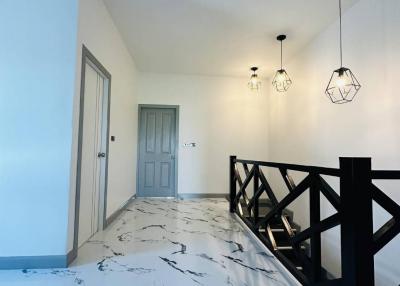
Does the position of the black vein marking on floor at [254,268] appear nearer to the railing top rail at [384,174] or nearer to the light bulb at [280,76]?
the railing top rail at [384,174]

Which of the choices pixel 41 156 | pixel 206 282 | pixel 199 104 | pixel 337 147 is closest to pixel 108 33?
pixel 41 156

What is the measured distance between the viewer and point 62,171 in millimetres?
1975

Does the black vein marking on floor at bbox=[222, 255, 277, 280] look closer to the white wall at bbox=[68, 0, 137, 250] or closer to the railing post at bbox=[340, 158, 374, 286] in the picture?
the railing post at bbox=[340, 158, 374, 286]

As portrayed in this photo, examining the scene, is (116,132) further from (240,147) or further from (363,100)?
(363,100)

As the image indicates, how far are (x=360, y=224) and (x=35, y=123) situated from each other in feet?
7.93

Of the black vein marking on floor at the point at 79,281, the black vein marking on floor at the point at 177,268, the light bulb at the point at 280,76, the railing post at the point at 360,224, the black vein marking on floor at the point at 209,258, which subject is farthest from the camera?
the light bulb at the point at 280,76

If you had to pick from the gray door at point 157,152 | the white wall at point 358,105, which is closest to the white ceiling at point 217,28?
the white wall at point 358,105

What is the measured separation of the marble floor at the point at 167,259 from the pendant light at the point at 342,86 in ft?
6.69

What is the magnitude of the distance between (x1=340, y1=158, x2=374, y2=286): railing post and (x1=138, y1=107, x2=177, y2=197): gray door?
4.09 m

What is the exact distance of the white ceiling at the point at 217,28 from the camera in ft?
8.99

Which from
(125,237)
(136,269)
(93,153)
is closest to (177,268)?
(136,269)

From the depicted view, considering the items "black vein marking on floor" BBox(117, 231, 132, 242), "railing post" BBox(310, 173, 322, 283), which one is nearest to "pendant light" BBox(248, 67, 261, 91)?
"railing post" BBox(310, 173, 322, 283)

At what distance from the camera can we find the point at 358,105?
8.70 feet

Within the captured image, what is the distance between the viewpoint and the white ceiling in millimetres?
2740
